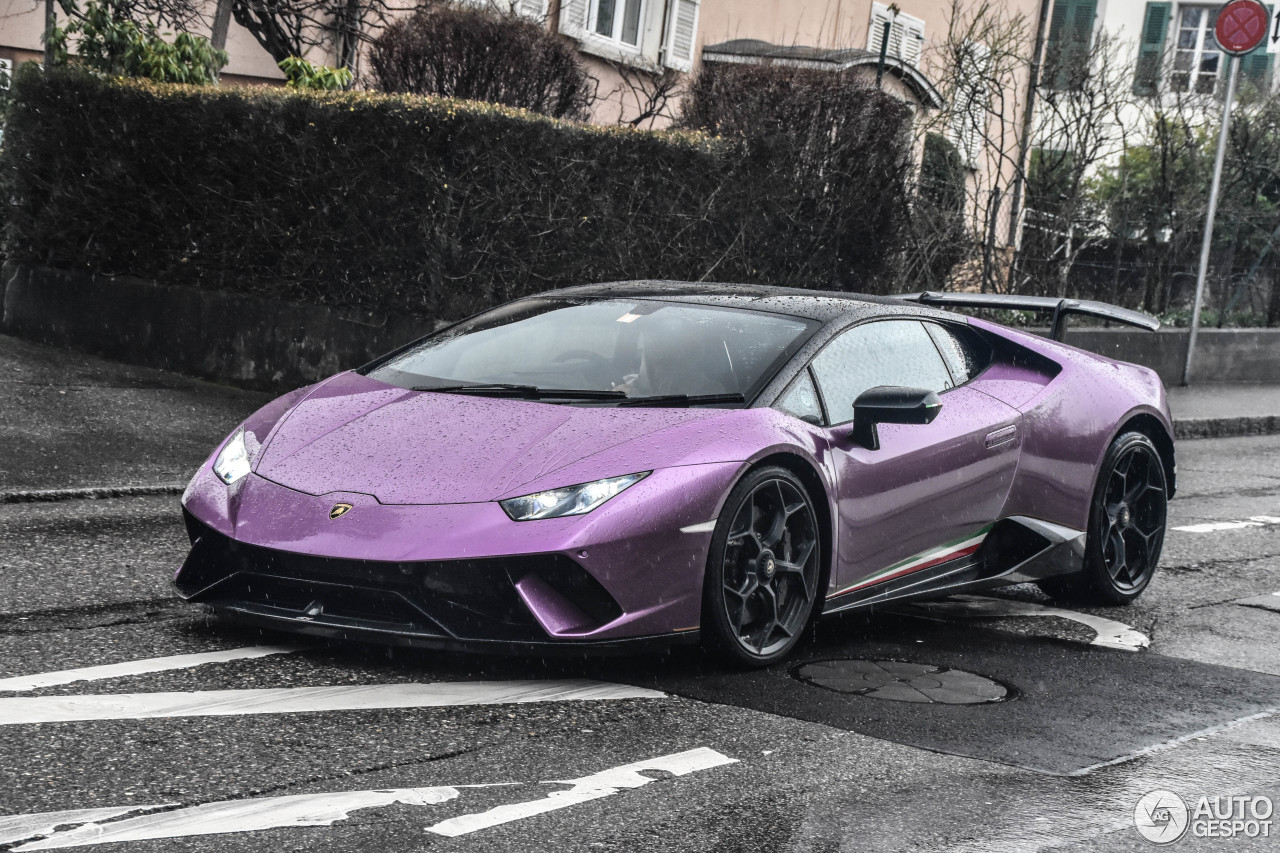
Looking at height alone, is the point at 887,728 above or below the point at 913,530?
below

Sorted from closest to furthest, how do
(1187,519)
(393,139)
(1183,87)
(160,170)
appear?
(1187,519), (393,139), (160,170), (1183,87)

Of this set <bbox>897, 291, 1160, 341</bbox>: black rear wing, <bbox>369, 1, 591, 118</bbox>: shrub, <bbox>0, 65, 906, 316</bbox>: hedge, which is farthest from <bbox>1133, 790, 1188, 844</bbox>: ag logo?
<bbox>369, 1, 591, 118</bbox>: shrub

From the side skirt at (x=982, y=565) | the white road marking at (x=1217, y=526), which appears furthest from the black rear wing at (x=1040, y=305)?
the white road marking at (x=1217, y=526)

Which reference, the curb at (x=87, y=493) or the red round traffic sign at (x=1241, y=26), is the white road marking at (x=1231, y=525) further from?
the red round traffic sign at (x=1241, y=26)

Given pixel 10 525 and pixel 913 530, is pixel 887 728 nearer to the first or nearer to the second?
pixel 913 530

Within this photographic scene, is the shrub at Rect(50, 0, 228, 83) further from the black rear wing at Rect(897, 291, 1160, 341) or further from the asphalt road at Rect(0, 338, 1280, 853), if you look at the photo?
the black rear wing at Rect(897, 291, 1160, 341)

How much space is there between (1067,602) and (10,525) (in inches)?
182

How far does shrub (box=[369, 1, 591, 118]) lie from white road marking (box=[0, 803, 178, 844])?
11026mm

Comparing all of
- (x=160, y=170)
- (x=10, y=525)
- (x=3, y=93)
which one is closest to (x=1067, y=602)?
(x=10, y=525)

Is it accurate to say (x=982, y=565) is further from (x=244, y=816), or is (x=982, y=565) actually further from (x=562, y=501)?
(x=244, y=816)

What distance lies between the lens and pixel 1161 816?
13.7 feet

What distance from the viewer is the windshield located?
5727 millimetres

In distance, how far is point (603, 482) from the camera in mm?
4930

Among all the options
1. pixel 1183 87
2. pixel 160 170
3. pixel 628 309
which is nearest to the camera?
pixel 628 309
